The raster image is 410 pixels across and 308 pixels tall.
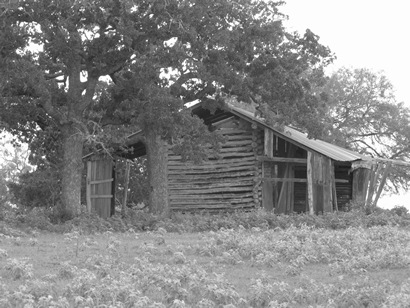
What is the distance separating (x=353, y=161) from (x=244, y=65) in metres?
6.86

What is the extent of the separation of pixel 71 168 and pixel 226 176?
947 cm

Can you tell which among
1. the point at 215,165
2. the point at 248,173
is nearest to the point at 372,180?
the point at 248,173

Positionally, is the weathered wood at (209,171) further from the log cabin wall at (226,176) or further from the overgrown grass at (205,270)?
the overgrown grass at (205,270)

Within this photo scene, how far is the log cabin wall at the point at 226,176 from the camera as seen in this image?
37625 mm

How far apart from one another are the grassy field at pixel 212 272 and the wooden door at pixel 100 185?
1617 cm

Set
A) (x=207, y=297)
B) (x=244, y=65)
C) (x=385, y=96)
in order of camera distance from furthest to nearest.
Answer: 1. (x=385, y=96)
2. (x=244, y=65)
3. (x=207, y=297)

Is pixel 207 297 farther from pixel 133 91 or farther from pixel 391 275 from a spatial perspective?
pixel 133 91

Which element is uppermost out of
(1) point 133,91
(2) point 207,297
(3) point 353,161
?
(1) point 133,91

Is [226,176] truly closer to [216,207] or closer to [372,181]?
[216,207]

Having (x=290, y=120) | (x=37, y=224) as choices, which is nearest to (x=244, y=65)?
(x=290, y=120)

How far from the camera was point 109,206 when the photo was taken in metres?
40.3

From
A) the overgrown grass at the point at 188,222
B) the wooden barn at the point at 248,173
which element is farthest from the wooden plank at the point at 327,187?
the overgrown grass at the point at 188,222

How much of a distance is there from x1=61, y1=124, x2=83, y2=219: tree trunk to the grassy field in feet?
24.5

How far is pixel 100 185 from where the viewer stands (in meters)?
40.0
